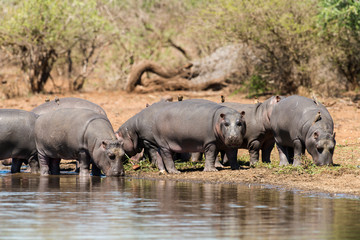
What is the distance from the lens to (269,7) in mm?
22312

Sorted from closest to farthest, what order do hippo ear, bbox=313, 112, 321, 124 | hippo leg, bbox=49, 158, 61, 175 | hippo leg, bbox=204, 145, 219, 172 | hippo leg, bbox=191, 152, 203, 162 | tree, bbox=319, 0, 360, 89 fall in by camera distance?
hippo ear, bbox=313, 112, 321, 124 < hippo leg, bbox=204, 145, 219, 172 < hippo leg, bbox=49, 158, 61, 175 < hippo leg, bbox=191, 152, 203, 162 < tree, bbox=319, 0, 360, 89

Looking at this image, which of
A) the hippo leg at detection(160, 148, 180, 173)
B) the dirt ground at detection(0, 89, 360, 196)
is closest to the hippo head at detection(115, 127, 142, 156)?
the dirt ground at detection(0, 89, 360, 196)

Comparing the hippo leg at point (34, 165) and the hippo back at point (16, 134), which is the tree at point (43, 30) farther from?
the hippo leg at point (34, 165)

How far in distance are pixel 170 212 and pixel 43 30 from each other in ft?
57.1

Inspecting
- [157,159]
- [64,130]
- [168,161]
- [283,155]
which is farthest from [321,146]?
[64,130]

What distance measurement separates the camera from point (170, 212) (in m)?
8.55

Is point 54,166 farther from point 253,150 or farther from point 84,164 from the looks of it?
point 253,150

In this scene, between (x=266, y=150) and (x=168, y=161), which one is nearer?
(x=168, y=161)

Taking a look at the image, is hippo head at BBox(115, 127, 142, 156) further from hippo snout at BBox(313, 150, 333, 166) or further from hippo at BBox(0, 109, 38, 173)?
hippo snout at BBox(313, 150, 333, 166)

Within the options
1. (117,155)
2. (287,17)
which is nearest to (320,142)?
(117,155)

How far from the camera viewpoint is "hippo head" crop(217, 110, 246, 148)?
12773mm

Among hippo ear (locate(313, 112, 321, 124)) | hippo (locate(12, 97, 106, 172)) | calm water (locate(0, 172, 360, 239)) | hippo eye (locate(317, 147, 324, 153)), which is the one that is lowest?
calm water (locate(0, 172, 360, 239))

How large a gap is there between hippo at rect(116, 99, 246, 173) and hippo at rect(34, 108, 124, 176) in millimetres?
950

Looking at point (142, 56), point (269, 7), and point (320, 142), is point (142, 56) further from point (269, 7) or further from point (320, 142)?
point (320, 142)
